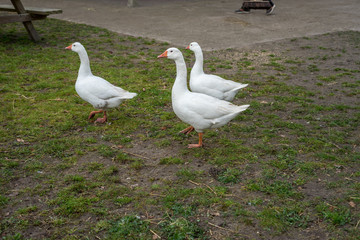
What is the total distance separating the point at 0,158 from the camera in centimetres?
421

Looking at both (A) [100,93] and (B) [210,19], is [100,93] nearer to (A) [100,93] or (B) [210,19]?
(A) [100,93]

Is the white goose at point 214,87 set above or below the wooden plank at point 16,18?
below

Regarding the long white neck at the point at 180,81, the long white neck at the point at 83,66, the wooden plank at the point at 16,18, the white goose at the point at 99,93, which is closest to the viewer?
the long white neck at the point at 180,81

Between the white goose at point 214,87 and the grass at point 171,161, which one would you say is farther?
the white goose at point 214,87

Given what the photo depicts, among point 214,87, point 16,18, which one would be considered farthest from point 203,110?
point 16,18

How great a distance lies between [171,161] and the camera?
13.9 ft

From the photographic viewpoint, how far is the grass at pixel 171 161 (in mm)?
3193

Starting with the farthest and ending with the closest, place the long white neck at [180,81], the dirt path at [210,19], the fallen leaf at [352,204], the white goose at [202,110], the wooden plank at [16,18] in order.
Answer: the dirt path at [210,19]
the wooden plank at [16,18]
the long white neck at [180,81]
the white goose at [202,110]
the fallen leaf at [352,204]

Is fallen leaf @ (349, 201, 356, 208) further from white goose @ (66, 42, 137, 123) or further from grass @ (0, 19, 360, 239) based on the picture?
white goose @ (66, 42, 137, 123)

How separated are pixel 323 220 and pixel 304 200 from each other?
328 mm

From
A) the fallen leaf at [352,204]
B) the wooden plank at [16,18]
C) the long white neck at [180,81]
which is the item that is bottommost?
the fallen leaf at [352,204]

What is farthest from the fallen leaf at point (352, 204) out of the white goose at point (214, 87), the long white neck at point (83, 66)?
the long white neck at point (83, 66)

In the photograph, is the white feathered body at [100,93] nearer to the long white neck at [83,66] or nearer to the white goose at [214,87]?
the long white neck at [83,66]

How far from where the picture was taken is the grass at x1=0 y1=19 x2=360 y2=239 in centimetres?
319
